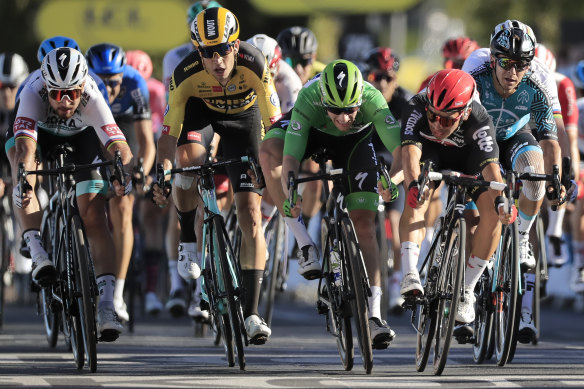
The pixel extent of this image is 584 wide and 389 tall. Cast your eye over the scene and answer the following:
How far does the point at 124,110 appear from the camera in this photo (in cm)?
1409

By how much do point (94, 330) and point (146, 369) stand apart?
677 millimetres

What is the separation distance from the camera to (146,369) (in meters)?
11.0

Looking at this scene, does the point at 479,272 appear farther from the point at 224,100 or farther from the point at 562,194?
the point at 224,100

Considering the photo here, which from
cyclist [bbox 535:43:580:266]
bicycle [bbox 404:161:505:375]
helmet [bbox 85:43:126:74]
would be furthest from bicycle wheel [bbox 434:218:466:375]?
helmet [bbox 85:43:126:74]

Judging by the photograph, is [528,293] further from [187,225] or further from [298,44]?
[298,44]

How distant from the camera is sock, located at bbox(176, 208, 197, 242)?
39.2 ft

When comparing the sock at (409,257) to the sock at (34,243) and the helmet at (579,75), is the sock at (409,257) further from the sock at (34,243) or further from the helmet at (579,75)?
the helmet at (579,75)

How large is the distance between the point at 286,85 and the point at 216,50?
8.94 ft

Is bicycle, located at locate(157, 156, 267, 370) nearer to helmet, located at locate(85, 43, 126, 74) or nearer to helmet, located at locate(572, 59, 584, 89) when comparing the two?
helmet, located at locate(85, 43, 126, 74)

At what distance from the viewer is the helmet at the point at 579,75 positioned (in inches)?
665

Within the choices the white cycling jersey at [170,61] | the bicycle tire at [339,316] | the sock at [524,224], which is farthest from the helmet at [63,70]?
the sock at [524,224]

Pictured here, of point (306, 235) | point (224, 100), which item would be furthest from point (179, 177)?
point (306, 235)

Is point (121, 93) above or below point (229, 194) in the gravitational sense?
above

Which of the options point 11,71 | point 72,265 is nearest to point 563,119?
point 72,265
